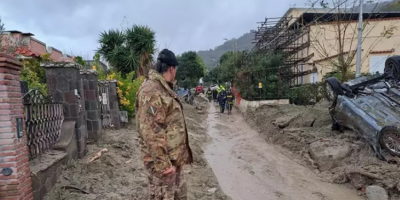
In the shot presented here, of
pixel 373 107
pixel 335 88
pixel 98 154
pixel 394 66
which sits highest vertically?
pixel 394 66

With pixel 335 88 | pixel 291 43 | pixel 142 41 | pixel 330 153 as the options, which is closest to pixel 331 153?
pixel 330 153

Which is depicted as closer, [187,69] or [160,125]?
[160,125]

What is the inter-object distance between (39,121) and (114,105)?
15.0 ft

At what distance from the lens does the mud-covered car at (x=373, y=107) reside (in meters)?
4.89

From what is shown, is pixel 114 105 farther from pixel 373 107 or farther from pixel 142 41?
pixel 142 41

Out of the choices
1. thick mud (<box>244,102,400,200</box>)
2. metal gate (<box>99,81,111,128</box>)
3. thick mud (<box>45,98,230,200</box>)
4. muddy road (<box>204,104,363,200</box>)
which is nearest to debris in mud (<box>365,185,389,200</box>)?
thick mud (<box>244,102,400,200</box>)

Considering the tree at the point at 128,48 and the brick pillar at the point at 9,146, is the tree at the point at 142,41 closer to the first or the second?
the tree at the point at 128,48

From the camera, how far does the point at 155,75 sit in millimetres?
2514

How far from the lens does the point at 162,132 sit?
236cm

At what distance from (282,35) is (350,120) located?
16.2 meters

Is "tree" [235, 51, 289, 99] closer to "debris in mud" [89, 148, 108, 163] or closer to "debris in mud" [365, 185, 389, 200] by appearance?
"debris in mud" [365, 185, 389, 200]

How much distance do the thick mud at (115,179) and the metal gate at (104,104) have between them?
1.74 metres

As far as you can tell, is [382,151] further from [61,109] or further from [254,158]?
[61,109]

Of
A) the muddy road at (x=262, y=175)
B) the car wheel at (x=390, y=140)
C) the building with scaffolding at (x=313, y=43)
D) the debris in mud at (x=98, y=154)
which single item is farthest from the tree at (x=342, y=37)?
the debris in mud at (x=98, y=154)
